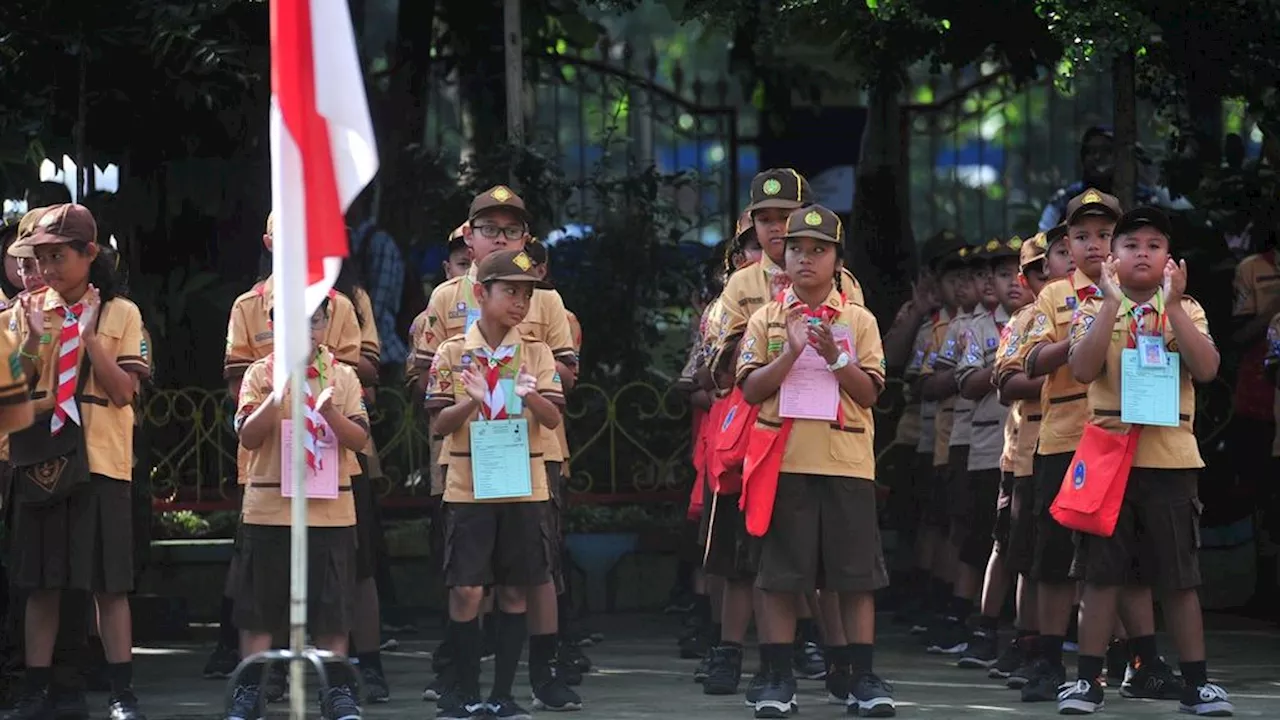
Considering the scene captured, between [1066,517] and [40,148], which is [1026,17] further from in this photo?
[40,148]

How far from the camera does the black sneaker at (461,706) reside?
951 cm

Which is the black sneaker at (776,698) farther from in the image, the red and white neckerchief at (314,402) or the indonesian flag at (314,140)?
the indonesian flag at (314,140)

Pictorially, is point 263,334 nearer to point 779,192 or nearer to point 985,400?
point 779,192

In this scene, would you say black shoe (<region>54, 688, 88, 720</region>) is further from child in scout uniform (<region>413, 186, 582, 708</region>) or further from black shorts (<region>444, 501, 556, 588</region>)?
child in scout uniform (<region>413, 186, 582, 708</region>)

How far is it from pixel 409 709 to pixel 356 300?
1853 mm

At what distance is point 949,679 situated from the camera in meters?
10.8

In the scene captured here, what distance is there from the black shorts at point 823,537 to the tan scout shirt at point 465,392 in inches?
39.1

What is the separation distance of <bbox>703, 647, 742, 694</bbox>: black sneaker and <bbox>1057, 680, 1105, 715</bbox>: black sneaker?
1540 millimetres

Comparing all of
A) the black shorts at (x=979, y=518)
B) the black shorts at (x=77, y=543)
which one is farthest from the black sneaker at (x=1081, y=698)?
the black shorts at (x=77, y=543)

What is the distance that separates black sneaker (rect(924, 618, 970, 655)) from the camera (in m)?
11.7

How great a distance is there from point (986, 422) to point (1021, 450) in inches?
39.6

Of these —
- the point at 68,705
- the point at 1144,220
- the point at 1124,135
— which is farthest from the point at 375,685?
the point at 1124,135

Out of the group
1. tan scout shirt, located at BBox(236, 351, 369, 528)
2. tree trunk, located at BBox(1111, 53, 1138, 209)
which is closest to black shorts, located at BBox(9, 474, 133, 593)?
tan scout shirt, located at BBox(236, 351, 369, 528)

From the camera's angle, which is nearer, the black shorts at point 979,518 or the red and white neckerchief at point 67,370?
the red and white neckerchief at point 67,370
